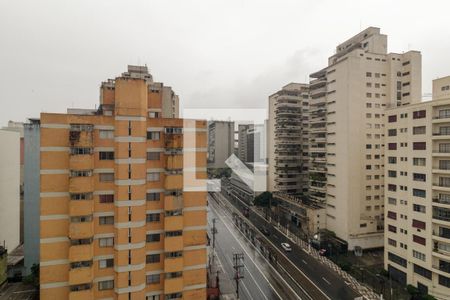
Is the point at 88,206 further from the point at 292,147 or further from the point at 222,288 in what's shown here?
the point at 292,147

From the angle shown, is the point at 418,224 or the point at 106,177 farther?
the point at 418,224

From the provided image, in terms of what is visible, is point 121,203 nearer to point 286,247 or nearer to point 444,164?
point 286,247

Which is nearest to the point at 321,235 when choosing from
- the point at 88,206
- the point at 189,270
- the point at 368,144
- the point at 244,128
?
the point at 368,144

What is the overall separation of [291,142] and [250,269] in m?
30.3

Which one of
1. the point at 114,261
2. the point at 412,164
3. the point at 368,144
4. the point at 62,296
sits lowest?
the point at 62,296

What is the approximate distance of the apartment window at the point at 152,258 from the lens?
62.6ft

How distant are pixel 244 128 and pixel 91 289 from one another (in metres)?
83.8

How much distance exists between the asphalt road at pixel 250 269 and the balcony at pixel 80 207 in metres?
15.9

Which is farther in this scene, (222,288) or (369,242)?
(369,242)

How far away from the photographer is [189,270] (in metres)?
20.1

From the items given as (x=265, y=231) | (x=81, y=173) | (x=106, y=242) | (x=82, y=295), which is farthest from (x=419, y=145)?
(x=82, y=295)

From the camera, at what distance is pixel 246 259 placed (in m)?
31.7

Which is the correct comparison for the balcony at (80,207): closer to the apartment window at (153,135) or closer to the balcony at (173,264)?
the apartment window at (153,135)

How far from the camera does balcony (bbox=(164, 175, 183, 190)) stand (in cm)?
1909
